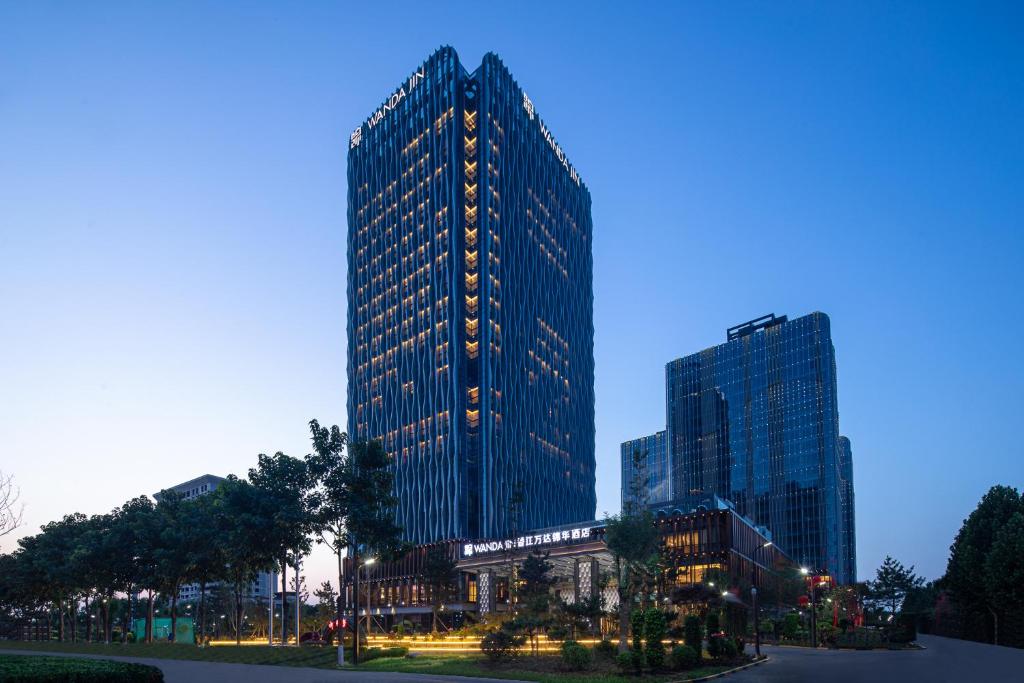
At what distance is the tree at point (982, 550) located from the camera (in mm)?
75750

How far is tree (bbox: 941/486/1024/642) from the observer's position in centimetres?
7575

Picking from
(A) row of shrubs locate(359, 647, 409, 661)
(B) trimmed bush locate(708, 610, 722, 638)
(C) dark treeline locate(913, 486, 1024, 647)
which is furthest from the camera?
(C) dark treeline locate(913, 486, 1024, 647)

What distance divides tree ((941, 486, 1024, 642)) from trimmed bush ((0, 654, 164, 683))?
68.3 m

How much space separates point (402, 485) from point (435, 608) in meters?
56.6

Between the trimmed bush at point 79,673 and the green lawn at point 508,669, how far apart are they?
52.4ft

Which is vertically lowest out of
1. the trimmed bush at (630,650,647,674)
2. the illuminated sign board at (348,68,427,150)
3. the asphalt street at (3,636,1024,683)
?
the asphalt street at (3,636,1024,683)

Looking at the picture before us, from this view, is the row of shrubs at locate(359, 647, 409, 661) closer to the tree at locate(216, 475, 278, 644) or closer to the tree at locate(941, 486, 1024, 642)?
the tree at locate(216, 475, 278, 644)

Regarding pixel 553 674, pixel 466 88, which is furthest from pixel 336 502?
pixel 466 88

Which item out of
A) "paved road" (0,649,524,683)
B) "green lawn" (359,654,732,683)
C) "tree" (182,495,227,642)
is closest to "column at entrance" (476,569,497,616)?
"tree" (182,495,227,642)

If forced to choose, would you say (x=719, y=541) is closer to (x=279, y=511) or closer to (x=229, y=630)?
(x=279, y=511)

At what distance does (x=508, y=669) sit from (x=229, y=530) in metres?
30.9

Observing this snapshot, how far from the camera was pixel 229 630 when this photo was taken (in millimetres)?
141000

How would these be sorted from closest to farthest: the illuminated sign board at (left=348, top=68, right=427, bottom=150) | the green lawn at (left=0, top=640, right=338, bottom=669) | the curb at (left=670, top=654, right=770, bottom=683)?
1. the curb at (left=670, top=654, right=770, bottom=683)
2. the green lawn at (left=0, top=640, right=338, bottom=669)
3. the illuminated sign board at (left=348, top=68, right=427, bottom=150)

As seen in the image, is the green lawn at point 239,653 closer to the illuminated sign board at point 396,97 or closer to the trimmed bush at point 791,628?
the trimmed bush at point 791,628
